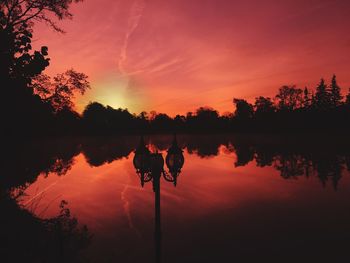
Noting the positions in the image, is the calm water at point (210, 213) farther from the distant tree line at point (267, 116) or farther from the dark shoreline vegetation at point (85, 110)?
the distant tree line at point (267, 116)

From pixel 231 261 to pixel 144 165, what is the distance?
7154 millimetres

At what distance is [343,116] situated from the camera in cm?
8331

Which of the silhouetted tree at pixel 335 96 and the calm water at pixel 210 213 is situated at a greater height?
the silhouetted tree at pixel 335 96

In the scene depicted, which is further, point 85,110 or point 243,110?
point 85,110

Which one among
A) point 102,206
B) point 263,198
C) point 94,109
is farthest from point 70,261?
point 94,109

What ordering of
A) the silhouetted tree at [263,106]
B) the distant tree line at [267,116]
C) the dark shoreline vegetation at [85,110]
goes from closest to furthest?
the dark shoreline vegetation at [85,110], the distant tree line at [267,116], the silhouetted tree at [263,106]

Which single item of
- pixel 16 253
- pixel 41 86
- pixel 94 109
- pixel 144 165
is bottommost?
pixel 16 253

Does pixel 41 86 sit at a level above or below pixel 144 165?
above

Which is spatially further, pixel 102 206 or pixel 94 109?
pixel 94 109

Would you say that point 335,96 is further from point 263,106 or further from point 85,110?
point 85,110

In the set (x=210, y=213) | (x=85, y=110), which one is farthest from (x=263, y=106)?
(x=210, y=213)

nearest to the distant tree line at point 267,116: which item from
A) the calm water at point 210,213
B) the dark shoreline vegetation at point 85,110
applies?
the dark shoreline vegetation at point 85,110

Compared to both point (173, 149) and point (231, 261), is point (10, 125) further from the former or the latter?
point (231, 261)

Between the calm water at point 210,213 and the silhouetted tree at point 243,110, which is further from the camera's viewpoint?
the silhouetted tree at point 243,110
